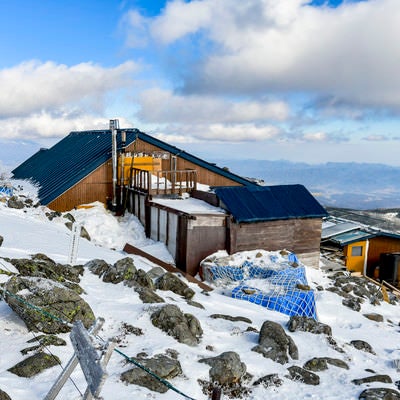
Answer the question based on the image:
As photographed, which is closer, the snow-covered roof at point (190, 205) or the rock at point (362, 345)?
the rock at point (362, 345)

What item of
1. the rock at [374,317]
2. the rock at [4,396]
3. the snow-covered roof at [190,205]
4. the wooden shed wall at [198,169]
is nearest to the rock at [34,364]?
the rock at [4,396]

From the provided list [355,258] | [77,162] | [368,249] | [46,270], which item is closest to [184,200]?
[77,162]

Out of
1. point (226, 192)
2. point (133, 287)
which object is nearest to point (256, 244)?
point (226, 192)

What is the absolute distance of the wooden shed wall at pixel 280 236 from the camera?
2045cm

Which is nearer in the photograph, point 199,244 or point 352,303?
point 352,303

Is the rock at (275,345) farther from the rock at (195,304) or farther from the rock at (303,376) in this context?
the rock at (195,304)

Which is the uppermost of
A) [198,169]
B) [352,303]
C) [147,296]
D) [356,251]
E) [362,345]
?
[198,169]

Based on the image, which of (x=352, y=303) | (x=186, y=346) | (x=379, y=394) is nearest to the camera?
(x=379, y=394)

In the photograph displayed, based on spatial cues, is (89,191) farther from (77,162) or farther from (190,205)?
(190,205)

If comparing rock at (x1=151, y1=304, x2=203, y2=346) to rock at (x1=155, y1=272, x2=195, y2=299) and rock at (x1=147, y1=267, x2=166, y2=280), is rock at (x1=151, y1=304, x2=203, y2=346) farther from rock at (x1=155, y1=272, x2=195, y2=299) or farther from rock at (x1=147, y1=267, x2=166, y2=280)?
rock at (x1=147, y1=267, x2=166, y2=280)

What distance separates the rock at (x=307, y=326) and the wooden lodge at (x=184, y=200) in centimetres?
833

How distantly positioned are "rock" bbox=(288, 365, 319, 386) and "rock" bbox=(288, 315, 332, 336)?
2.64 metres

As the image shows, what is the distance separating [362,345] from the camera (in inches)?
476

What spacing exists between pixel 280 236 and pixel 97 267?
37.3 feet
